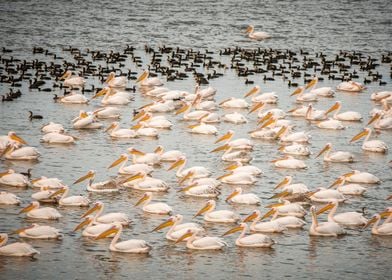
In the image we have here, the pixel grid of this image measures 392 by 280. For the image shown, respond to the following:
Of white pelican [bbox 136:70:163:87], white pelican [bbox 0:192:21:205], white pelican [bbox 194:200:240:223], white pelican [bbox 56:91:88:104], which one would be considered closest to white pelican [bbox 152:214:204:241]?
white pelican [bbox 194:200:240:223]

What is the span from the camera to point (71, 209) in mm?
19438

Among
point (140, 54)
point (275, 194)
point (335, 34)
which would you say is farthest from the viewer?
point (335, 34)

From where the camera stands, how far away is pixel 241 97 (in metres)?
31.7

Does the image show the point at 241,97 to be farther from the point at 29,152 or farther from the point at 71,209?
the point at 71,209

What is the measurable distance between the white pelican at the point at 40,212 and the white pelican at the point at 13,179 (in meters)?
1.98

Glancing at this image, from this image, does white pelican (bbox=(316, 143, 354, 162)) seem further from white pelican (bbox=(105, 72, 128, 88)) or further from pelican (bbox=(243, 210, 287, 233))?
white pelican (bbox=(105, 72, 128, 88))

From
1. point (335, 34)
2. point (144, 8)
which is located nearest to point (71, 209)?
point (335, 34)

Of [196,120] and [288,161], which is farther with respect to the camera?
[196,120]

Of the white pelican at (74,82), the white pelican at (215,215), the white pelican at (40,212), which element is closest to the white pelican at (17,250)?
the white pelican at (40,212)

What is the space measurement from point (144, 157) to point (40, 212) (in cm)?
469

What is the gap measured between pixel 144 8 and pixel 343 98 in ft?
89.6

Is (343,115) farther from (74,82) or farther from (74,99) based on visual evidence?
(74,82)

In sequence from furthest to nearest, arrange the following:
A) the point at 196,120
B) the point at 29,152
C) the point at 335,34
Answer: the point at 335,34, the point at 196,120, the point at 29,152

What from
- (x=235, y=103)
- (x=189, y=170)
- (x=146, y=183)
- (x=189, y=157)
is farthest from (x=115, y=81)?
A: (x=146, y=183)
